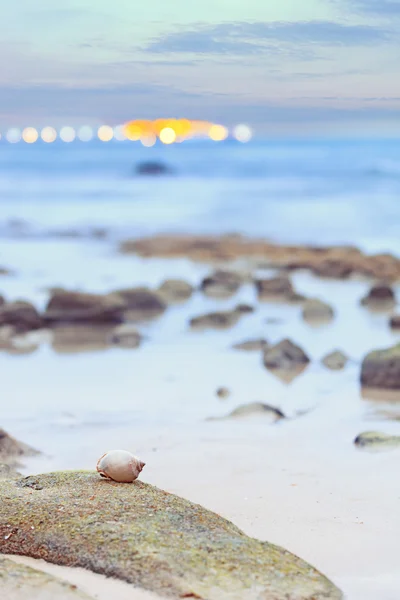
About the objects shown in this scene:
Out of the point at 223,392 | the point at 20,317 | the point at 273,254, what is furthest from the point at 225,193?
the point at 223,392

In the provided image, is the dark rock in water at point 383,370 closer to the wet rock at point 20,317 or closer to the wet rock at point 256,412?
the wet rock at point 256,412

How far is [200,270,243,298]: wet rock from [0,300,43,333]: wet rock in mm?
2387

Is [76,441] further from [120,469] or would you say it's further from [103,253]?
[103,253]

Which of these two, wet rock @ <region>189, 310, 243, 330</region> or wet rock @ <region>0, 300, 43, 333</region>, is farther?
wet rock @ <region>189, 310, 243, 330</region>

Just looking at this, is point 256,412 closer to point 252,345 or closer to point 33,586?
point 252,345

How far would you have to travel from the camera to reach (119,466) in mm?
2979

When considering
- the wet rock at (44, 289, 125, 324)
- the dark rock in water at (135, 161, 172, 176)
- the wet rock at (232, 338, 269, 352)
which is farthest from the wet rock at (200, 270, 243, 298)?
the dark rock in water at (135, 161, 172, 176)

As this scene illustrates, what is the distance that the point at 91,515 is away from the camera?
8.63 ft

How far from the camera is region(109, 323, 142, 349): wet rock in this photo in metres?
7.12

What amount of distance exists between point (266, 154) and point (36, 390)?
3088 centimetres

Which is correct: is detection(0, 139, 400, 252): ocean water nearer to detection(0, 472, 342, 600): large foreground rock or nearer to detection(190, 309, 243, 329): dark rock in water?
detection(190, 309, 243, 329): dark rock in water

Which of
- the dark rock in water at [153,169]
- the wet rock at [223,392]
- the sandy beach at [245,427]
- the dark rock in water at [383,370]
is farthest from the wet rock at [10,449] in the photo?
the dark rock in water at [153,169]

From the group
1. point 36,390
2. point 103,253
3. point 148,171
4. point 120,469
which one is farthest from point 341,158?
point 120,469

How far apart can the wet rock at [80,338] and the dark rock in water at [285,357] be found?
53.3 inches
